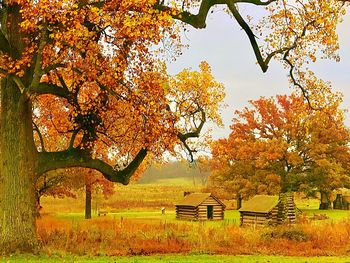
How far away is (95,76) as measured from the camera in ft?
56.9

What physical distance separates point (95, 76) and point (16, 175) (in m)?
4.96

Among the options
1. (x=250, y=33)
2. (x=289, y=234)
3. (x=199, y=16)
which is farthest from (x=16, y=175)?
(x=289, y=234)

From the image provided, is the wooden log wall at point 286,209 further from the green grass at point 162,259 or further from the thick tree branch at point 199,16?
the thick tree branch at point 199,16

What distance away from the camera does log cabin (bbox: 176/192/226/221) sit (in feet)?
181


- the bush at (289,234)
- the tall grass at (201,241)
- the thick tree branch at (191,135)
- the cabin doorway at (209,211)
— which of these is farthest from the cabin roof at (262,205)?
the thick tree branch at (191,135)

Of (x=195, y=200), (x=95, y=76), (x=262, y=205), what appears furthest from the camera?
(x=195, y=200)

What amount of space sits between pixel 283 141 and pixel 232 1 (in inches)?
1768

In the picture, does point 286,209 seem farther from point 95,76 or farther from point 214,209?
point 95,76

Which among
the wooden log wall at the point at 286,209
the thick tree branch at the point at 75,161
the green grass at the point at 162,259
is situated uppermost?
the thick tree branch at the point at 75,161

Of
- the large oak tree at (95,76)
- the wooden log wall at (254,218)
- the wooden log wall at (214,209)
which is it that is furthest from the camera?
the wooden log wall at (214,209)

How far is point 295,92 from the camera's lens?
858 inches

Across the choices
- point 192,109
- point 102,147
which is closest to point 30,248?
point 102,147

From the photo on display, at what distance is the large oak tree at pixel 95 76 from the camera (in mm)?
16016

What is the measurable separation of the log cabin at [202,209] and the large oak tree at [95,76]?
3430cm
